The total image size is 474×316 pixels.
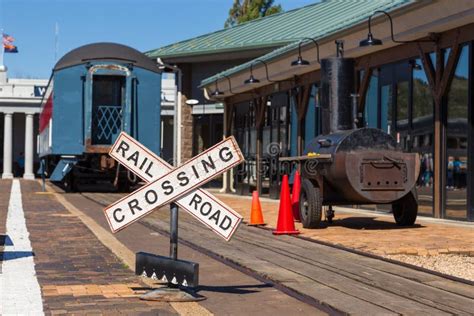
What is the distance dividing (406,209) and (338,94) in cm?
224

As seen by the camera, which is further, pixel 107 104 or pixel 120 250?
pixel 107 104

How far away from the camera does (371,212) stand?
59.7 feet

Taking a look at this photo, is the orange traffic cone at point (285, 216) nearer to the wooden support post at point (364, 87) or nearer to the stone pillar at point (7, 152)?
the wooden support post at point (364, 87)

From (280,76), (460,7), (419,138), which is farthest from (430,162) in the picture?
(280,76)

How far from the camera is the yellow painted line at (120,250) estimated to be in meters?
6.30

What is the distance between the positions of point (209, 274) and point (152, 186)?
1877 mm

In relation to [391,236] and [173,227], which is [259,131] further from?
[173,227]

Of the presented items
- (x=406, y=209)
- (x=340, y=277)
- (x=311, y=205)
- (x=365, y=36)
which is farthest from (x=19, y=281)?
(x=365, y=36)

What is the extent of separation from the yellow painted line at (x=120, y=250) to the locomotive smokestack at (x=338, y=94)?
4.12 metres

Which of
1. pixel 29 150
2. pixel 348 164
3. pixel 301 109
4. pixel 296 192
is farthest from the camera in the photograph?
pixel 29 150

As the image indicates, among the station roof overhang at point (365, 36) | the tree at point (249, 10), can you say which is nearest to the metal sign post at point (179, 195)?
the station roof overhang at point (365, 36)

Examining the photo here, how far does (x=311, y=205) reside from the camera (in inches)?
515

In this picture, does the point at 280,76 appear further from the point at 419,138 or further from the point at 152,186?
the point at 152,186

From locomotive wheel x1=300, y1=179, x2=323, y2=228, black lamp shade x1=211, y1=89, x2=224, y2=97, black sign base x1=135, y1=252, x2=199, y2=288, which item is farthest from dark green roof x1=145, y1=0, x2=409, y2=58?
black sign base x1=135, y1=252, x2=199, y2=288
